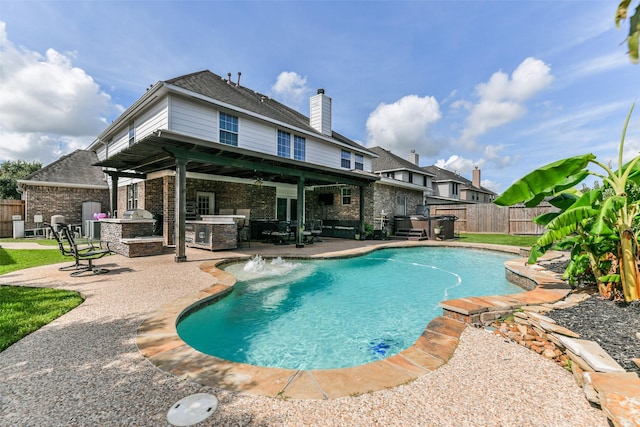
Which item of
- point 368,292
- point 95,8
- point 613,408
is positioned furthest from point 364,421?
point 95,8

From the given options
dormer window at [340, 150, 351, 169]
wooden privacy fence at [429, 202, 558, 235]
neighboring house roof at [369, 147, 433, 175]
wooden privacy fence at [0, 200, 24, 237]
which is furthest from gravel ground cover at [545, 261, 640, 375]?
wooden privacy fence at [0, 200, 24, 237]

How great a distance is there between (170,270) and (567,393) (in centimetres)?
768

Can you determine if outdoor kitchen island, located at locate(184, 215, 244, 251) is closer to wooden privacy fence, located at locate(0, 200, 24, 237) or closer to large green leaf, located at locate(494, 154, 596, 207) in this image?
large green leaf, located at locate(494, 154, 596, 207)

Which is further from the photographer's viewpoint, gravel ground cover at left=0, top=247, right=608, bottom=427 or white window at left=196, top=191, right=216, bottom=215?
white window at left=196, top=191, right=216, bottom=215

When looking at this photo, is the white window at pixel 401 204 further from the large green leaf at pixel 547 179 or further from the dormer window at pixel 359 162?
the large green leaf at pixel 547 179

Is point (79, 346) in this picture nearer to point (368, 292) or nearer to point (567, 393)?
point (567, 393)

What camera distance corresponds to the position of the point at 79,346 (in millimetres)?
3039

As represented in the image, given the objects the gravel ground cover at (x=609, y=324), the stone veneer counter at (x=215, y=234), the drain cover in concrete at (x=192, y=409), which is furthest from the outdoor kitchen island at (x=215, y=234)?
the gravel ground cover at (x=609, y=324)

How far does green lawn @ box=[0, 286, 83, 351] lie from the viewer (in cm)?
339

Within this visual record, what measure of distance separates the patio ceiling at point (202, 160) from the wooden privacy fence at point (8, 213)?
9122 mm

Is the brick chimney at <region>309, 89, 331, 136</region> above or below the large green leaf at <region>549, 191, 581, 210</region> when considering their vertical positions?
above

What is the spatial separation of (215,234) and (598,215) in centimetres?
1041

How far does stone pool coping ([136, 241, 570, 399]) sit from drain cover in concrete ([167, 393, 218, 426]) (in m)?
0.17

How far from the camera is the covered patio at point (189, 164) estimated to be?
7.83 m
